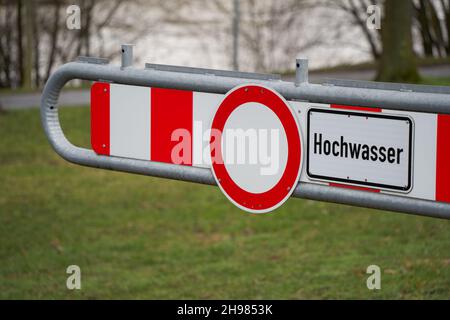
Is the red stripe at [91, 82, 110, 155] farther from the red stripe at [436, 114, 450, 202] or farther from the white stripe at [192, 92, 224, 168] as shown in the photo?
the red stripe at [436, 114, 450, 202]

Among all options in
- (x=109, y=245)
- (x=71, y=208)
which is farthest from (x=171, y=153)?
(x=71, y=208)

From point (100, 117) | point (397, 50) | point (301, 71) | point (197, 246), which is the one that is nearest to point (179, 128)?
point (100, 117)

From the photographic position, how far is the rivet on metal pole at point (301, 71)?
1887mm

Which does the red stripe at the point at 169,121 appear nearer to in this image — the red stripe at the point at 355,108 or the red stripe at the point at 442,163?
the red stripe at the point at 355,108

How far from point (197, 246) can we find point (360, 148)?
189 inches

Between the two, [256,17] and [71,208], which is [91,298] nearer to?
[71,208]

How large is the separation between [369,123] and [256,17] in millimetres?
28936

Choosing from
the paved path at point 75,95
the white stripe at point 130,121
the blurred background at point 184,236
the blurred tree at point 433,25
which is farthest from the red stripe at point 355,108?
the blurred tree at point 433,25

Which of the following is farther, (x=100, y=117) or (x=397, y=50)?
(x=397, y=50)

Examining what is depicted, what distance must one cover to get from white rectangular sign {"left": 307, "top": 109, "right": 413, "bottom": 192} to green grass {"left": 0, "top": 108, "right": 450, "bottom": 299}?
9.10 feet

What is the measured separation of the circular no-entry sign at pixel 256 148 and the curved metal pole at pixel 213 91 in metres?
0.02

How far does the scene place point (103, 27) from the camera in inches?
1309

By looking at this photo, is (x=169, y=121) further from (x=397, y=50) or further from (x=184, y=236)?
(x=397, y=50)

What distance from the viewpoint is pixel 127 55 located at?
2.20 m
